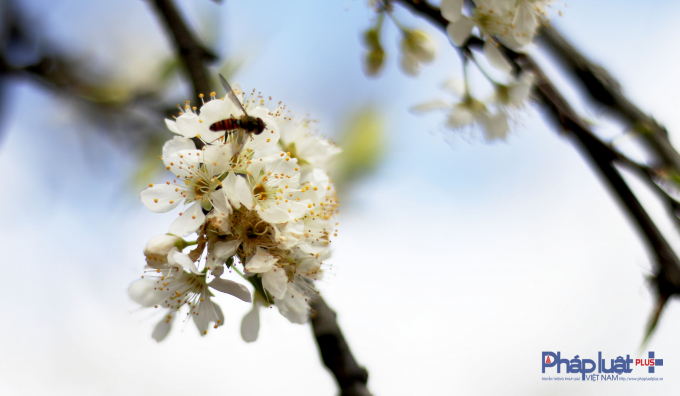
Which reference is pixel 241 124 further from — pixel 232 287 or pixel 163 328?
pixel 163 328

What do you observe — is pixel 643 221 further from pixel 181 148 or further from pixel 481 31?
pixel 181 148

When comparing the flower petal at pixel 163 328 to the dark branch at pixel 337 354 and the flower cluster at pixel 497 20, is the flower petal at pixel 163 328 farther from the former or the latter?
the flower cluster at pixel 497 20

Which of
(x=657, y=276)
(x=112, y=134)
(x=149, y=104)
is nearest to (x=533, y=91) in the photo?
(x=657, y=276)

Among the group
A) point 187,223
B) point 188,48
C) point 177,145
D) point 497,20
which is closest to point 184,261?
point 187,223

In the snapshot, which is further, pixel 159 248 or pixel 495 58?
pixel 495 58

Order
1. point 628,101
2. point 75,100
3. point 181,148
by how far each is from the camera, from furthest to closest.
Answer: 1. point 75,100
2. point 628,101
3. point 181,148

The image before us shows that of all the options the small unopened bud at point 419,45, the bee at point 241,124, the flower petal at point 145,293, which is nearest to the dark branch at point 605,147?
the small unopened bud at point 419,45
